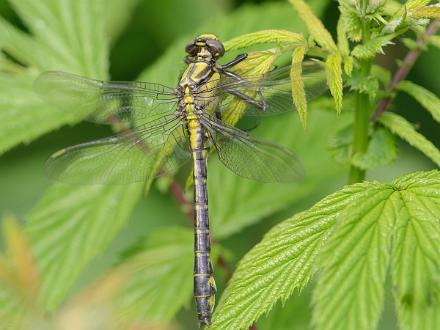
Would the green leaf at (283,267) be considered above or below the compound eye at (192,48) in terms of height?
below

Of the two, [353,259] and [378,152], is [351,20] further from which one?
[353,259]

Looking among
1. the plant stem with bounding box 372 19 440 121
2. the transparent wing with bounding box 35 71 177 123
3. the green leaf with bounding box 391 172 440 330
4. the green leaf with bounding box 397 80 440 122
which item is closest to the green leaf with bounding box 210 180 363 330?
the green leaf with bounding box 391 172 440 330

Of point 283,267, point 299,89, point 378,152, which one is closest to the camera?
point 283,267

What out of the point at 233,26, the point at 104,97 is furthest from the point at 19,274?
the point at 233,26

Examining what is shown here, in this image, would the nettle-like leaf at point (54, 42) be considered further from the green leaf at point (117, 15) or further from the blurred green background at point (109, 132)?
the green leaf at point (117, 15)

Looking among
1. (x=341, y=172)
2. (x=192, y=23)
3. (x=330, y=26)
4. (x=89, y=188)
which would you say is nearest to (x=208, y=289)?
(x=89, y=188)

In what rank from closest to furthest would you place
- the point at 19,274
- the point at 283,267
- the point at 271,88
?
the point at 19,274, the point at 283,267, the point at 271,88

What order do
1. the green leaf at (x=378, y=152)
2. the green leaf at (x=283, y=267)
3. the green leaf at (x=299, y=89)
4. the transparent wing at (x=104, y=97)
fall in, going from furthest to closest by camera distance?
the transparent wing at (x=104, y=97) < the green leaf at (x=378, y=152) < the green leaf at (x=299, y=89) < the green leaf at (x=283, y=267)

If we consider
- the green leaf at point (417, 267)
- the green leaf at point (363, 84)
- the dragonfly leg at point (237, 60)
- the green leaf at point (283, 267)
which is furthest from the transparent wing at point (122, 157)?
the green leaf at point (417, 267)
